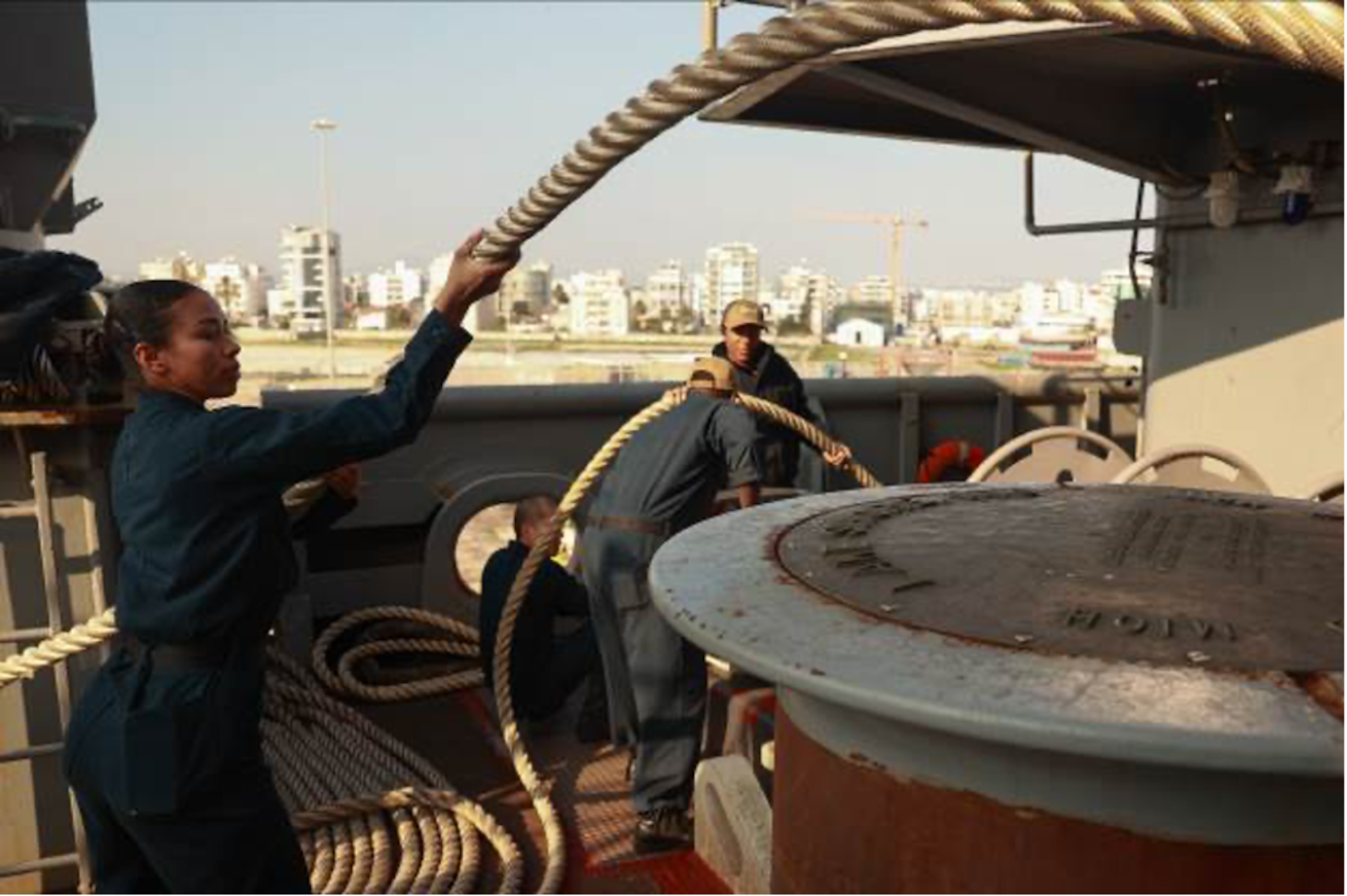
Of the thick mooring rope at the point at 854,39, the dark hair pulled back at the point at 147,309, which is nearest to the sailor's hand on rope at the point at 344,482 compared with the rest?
the dark hair pulled back at the point at 147,309

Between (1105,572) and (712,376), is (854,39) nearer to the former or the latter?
(1105,572)

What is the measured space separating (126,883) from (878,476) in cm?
615

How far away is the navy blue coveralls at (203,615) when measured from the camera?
2115 mm

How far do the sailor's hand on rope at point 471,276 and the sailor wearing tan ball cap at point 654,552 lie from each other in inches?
76.3

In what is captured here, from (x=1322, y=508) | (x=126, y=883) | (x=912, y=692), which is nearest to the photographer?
(x=912, y=692)

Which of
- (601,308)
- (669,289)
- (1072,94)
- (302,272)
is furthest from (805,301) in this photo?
(1072,94)

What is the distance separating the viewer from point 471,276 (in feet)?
6.07

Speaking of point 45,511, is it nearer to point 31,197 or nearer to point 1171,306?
point 31,197

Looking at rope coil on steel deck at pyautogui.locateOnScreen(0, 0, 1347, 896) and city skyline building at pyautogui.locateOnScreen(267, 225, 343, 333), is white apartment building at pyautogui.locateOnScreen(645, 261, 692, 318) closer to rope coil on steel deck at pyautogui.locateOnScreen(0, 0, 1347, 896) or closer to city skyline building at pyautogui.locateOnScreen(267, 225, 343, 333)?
city skyline building at pyautogui.locateOnScreen(267, 225, 343, 333)

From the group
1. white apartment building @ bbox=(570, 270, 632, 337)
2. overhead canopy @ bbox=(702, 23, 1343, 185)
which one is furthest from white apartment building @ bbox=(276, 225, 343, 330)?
overhead canopy @ bbox=(702, 23, 1343, 185)

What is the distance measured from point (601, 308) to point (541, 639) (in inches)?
5534

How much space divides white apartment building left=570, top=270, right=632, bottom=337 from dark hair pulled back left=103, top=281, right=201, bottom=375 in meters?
125

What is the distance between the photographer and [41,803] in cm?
342

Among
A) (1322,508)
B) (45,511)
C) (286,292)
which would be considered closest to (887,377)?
(1322,508)
